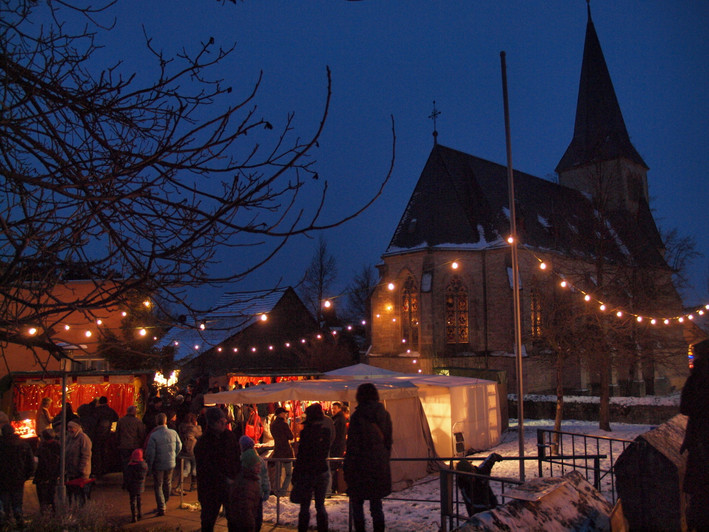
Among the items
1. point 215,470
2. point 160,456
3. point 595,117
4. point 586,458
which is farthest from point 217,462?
point 595,117

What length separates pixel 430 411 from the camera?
1368cm

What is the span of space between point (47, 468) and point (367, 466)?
17.6 ft

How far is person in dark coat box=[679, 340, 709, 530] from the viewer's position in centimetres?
412

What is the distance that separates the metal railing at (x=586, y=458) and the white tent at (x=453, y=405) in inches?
74.5

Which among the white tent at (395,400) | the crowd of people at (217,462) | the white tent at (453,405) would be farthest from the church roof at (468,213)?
the crowd of people at (217,462)

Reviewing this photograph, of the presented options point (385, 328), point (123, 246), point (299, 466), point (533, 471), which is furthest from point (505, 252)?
point (123, 246)

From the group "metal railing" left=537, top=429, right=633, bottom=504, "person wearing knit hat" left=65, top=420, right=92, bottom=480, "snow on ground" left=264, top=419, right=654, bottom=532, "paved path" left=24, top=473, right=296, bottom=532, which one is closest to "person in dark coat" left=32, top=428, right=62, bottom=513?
"person wearing knit hat" left=65, top=420, right=92, bottom=480

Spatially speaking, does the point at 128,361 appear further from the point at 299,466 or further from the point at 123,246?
the point at 123,246

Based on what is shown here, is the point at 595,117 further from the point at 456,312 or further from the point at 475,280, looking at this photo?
the point at 456,312

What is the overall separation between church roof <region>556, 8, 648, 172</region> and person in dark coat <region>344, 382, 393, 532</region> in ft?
135

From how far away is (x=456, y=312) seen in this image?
3039cm

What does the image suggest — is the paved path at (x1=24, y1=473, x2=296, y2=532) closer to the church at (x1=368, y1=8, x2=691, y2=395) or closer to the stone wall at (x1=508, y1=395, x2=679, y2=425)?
the stone wall at (x1=508, y1=395, x2=679, y2=425)

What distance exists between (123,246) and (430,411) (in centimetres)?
1079

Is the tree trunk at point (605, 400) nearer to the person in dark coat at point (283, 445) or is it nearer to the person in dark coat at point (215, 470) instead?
the person in dark coat at point (283, 445)
